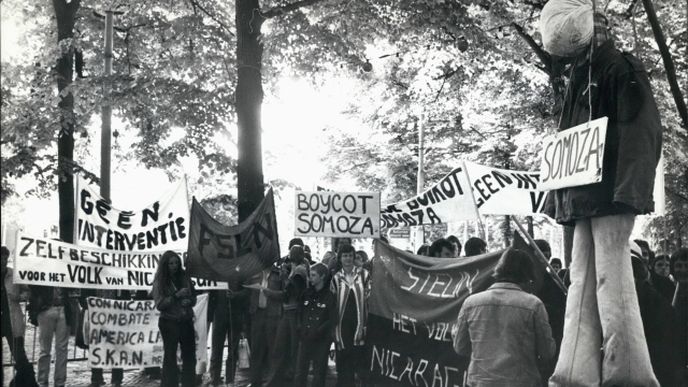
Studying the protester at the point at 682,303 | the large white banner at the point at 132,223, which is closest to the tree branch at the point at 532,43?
the large white banner at the point at 132,223

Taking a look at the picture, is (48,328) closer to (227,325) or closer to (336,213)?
(227,325)

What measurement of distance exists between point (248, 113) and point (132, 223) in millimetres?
2955

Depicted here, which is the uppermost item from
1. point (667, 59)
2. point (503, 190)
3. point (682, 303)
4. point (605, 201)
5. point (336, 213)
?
point (667, 59)

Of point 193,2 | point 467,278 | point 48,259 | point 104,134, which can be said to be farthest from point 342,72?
point 467,278

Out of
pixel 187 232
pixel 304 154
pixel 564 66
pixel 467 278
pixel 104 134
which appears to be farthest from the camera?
pixel 304 154

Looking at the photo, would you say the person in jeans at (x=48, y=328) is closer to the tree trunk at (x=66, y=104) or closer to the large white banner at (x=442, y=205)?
the large white banner at (x=442, y=205)

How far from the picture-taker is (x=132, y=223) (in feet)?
39.7

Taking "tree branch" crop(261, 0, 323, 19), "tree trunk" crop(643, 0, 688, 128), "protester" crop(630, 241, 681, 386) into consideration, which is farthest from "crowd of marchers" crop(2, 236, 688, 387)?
"tree branch" crop(261, 0, 323, 19)

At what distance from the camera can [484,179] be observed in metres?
10.4

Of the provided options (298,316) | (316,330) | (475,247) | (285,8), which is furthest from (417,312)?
(285,8)

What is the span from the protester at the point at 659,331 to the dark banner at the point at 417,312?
6.16 ft

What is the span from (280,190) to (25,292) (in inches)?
356

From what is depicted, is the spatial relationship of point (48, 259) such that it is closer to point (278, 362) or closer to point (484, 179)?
point (278, 362)

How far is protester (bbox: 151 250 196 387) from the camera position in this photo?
36.6ft
